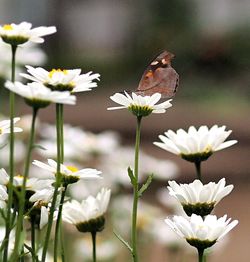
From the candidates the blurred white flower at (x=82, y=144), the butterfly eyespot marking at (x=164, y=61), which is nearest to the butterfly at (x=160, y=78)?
the butterfly eyespot marking at (x=164, y=61)

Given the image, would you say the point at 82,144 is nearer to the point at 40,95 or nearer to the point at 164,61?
the point at 164,61

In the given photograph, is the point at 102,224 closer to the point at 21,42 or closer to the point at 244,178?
the point at 21,42

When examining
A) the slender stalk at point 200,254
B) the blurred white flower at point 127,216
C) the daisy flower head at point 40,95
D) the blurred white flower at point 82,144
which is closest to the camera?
the daisy flower head at point 40,95

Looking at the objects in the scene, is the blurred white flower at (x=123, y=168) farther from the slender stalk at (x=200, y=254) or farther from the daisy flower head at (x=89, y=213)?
the slender stalk at (x=200, y=254)

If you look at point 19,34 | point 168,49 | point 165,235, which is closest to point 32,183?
point 19,34

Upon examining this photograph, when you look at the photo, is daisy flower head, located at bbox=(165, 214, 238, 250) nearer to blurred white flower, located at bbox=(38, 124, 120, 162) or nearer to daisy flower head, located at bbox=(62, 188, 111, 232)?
daisy flower head, located at bbox=(62, 188, 111, 232)

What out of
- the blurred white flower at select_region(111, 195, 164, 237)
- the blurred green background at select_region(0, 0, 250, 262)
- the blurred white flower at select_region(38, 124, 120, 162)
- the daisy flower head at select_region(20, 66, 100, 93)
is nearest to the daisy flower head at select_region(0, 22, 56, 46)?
the daisy flower head at select_region(20, 66, 100, 93)

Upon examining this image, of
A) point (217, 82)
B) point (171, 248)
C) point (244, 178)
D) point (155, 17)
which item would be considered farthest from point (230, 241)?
point (155, 17)
